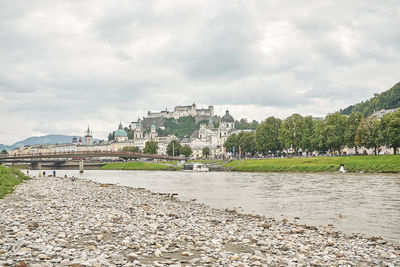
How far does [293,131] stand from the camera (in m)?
117

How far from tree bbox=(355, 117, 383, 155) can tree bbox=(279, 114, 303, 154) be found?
2401cm

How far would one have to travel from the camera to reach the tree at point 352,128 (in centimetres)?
9775

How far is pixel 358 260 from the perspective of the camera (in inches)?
500

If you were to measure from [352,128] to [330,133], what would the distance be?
18.4 ft

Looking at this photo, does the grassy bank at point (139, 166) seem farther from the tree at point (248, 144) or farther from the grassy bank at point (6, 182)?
the grassy bank at point (6, 182)

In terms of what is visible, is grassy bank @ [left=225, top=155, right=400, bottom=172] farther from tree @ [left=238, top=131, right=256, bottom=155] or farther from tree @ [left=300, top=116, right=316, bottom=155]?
tree @ [left=238, top=131, right=256, bottom=155]

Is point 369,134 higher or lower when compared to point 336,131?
lower

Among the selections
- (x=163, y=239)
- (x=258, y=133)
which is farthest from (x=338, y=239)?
(x=258, y=133)

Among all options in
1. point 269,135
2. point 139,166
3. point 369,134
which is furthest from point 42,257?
point 139,166

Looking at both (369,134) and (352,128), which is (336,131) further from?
(369,134)

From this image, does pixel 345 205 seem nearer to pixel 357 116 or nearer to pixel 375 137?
pixel 375 137

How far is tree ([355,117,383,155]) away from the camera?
86500 mm

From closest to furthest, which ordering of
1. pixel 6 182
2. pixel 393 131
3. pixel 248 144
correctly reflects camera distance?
pixel 6 182 < pixel 393 131 < pixel 248 144

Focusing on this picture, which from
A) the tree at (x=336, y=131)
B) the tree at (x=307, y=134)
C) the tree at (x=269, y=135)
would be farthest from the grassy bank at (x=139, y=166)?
the tree at (x=336, y=131)
